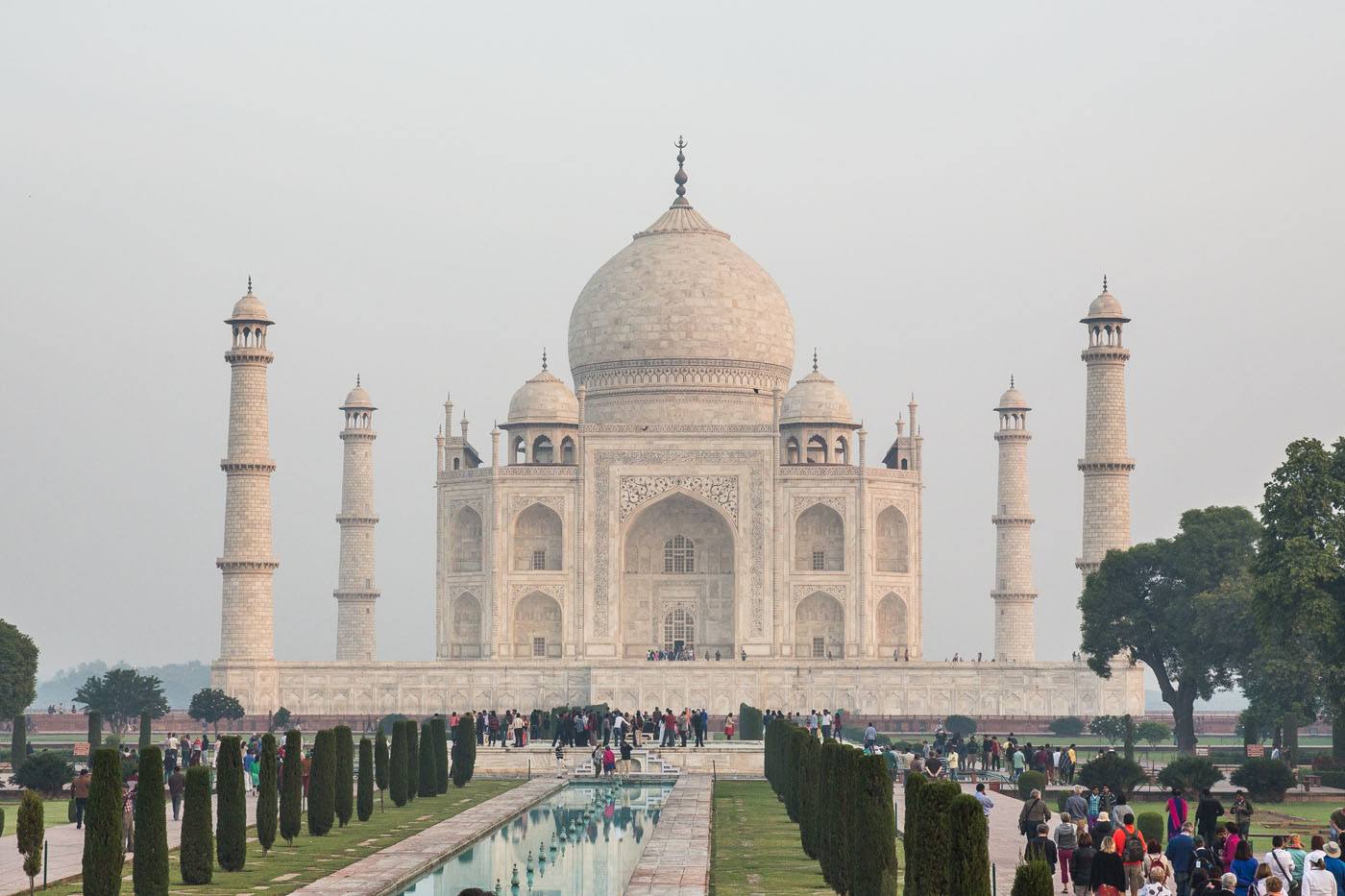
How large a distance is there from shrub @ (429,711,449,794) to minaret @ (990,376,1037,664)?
2349 cm

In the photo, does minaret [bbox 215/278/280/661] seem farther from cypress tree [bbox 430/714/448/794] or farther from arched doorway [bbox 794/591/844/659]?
cypress tree [bbox 430/714/448/794]

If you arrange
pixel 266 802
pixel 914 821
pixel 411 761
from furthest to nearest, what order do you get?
pixel 411 761
pixel 266 802
pixel 914 821

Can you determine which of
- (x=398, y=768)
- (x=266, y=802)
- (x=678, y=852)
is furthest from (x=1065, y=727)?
(x=266, y=802)

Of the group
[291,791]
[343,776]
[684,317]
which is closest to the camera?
[291,791]

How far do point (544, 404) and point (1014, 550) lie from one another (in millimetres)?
11398

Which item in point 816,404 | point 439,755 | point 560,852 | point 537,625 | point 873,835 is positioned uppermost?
point 816,404

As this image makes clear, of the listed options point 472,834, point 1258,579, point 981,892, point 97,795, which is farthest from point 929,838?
point 1258,579

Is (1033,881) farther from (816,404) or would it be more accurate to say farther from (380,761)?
(816,404)

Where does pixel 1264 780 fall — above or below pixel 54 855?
above

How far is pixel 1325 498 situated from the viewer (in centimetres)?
3098

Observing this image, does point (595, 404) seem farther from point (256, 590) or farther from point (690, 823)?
point (690, 823)

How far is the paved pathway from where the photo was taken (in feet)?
60.0

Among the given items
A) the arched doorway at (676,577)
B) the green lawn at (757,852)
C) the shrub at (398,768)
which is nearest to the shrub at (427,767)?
the shrub at (398,768)

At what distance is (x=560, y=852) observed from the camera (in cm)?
2178
